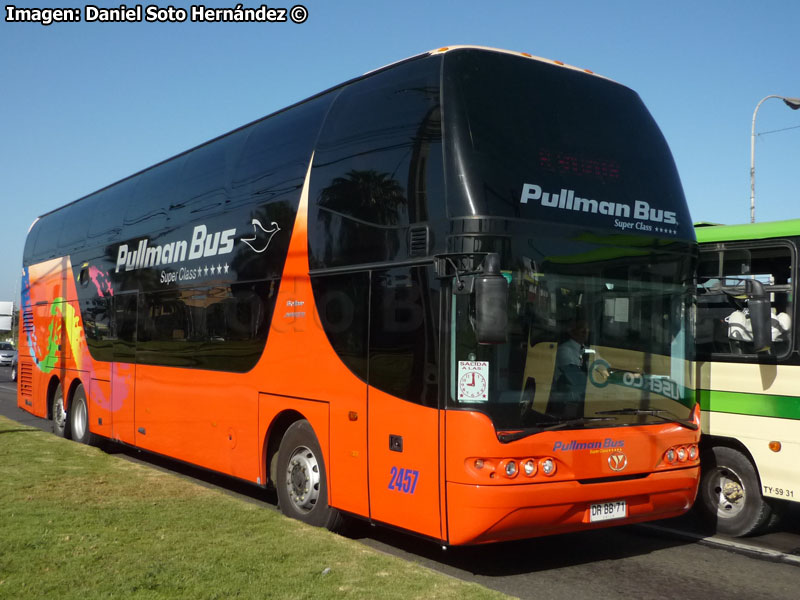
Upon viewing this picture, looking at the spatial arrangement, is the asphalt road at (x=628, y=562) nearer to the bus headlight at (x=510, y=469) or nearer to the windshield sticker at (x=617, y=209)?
the bus headlight at (x=510, y=469)

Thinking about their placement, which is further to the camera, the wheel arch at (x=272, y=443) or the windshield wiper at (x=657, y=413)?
the wheel arch at (x=272, y=443)

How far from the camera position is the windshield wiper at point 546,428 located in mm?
6252

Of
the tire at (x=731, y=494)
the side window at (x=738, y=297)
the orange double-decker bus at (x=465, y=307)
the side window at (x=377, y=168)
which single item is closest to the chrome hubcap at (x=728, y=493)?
the tire at (x=731, y=494)

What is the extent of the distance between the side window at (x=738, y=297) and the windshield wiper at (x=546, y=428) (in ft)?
7.53

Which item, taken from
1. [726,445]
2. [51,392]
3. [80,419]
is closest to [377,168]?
[726,445]

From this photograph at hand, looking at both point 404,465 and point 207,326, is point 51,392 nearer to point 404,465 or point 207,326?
point 207,326

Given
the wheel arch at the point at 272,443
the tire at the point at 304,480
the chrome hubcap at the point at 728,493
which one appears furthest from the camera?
the wheel arch at the point at 272,443

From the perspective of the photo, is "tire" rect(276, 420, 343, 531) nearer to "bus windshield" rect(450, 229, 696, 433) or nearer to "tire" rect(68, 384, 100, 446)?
"bus windshield" rect(450, 229, 696, 433)

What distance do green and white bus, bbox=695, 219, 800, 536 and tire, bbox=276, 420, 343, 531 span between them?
3886 mm

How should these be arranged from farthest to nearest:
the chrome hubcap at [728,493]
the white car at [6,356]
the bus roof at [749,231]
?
the white car at [6,356] < the chrome hubcap at [728,493] < the bus roof at [749,231]

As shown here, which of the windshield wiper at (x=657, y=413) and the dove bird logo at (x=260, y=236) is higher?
the dove bird logo at (x=260, y=236)

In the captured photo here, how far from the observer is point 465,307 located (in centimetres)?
634

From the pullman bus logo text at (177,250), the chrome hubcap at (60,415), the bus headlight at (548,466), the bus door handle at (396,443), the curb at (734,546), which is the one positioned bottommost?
the curb at (734,546)

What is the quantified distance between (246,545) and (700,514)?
4.80 metres
